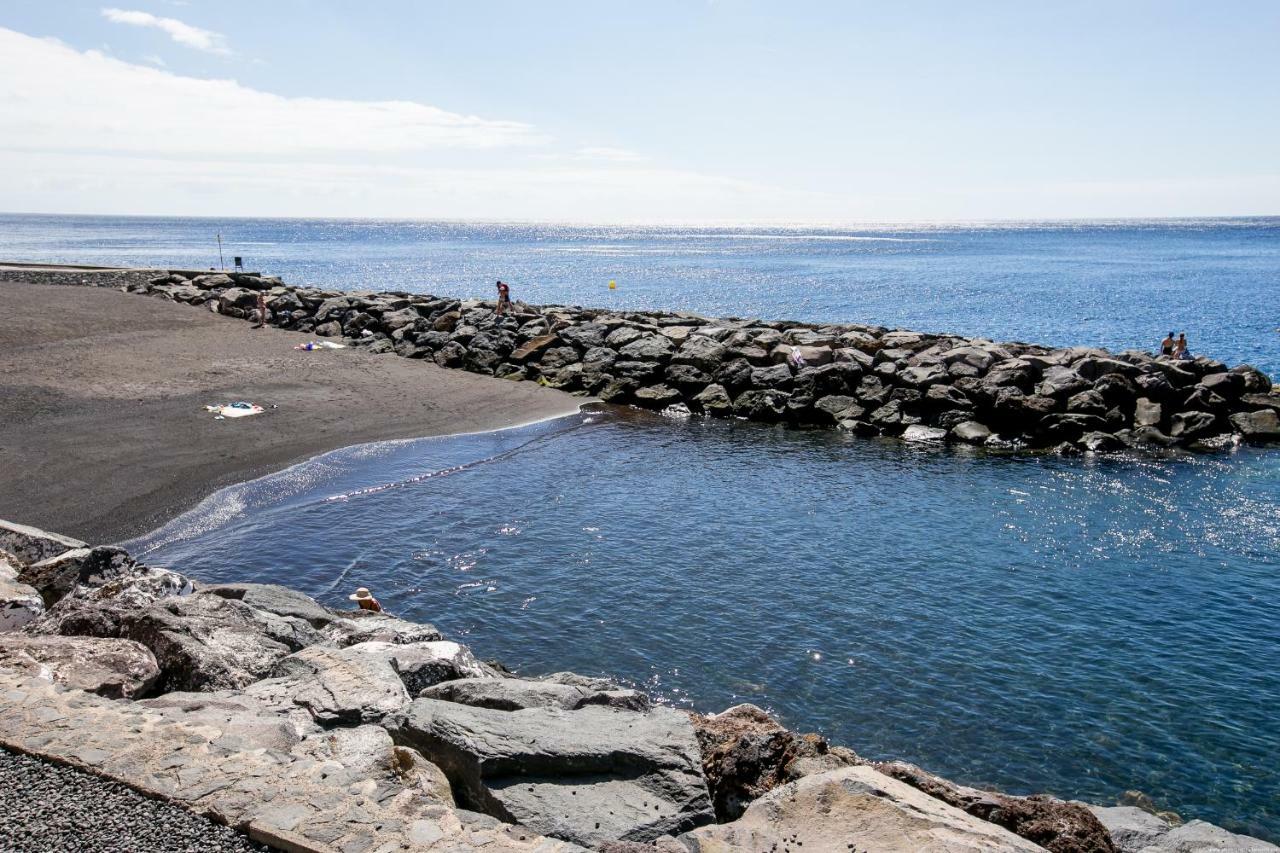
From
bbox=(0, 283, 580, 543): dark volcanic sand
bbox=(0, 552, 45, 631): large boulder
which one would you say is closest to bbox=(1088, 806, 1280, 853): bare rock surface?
bbox=(0, 552, 45, 631): large boulder

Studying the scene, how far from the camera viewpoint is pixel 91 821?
261 inches

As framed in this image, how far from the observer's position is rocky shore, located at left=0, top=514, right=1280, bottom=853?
689 centimetres

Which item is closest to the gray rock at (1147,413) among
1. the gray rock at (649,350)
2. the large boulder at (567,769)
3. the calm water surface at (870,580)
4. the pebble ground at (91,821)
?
the calm water surface at (870,580)

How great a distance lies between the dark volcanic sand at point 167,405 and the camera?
20375mm

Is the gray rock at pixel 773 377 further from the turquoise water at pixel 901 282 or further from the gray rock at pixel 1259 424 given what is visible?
the turquoise water at pixel 901 282

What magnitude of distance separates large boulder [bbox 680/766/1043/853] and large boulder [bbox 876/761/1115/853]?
29.2 inches

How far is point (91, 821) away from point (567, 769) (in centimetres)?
356

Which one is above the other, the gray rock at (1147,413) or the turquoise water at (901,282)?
the turquoise water at (901,282)

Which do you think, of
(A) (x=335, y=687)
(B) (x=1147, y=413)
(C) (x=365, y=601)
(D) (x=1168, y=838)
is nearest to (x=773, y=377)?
(B) (x=1147, y=413)

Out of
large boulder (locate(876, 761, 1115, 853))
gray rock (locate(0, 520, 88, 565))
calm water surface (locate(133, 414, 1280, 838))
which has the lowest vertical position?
calm water surface (locate(133, 414, 1280, 838))

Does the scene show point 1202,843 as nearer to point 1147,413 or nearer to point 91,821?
point 91,821

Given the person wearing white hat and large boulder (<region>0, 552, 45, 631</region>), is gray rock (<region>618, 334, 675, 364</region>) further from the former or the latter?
large boulder (<region>0, 552, 45, 631</region>)

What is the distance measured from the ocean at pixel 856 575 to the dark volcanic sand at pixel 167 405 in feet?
4.99

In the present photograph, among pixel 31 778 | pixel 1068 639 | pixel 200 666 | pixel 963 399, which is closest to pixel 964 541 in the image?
pixel 1068 639
